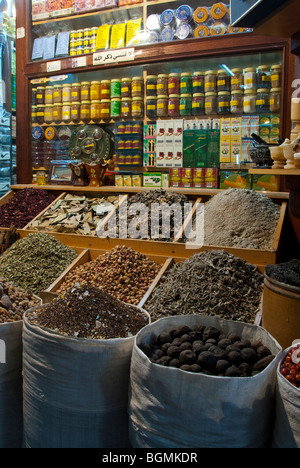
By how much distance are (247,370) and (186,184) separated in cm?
268

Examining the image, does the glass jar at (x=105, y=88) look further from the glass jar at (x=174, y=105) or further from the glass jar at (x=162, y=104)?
the glass jar at (x=174, y=105)

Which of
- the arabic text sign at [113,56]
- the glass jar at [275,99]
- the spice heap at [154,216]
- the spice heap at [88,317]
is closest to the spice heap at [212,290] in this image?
the spice heap at [88,317]

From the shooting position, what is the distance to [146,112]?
13.2 ft

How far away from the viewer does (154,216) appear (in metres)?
2.79


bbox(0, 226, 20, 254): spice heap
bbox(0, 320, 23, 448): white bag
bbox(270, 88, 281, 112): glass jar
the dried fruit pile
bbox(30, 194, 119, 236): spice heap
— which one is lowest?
bbox(0, 320, 23, 448): white bag

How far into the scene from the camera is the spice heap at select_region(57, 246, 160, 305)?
86.7 inches

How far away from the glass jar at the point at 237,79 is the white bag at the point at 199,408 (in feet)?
9.36

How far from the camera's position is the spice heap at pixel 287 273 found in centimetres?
160

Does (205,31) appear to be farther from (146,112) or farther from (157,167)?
(157,167)

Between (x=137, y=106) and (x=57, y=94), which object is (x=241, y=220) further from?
(x=57, y=94)

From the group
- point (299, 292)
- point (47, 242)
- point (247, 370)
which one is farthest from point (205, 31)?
point (247, 370)

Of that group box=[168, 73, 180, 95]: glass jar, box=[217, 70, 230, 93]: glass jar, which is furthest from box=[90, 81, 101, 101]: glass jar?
box=[217, 70, 230, 93]: glass jar

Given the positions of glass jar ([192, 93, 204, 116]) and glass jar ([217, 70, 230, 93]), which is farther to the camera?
glass jar ([192, 93, 204, 116])

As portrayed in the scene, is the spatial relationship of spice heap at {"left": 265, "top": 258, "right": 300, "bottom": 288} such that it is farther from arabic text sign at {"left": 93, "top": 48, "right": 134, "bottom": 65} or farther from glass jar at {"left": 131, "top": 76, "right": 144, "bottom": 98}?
arabic text sign at {"left": 93, "top": 48, "right": 134, "bottom": 65}
